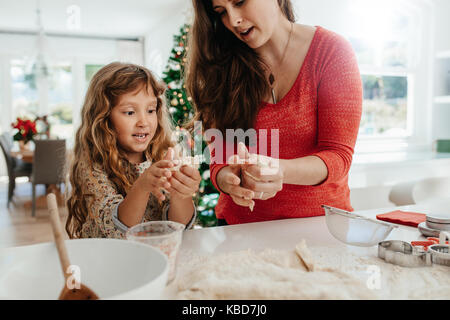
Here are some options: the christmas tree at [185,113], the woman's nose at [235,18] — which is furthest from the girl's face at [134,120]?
the christmas tree at [185,113]

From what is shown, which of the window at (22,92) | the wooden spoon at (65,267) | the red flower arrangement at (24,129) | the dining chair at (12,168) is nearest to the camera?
the wooden spoon at (65,267)

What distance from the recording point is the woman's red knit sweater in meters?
1.08

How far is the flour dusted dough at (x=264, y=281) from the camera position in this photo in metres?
0.56

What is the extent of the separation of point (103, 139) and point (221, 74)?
472 mm

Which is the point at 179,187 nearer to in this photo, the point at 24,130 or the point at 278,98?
the point at 278,98

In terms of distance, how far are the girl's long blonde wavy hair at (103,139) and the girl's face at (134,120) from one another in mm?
21

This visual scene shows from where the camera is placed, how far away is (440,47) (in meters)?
3.72

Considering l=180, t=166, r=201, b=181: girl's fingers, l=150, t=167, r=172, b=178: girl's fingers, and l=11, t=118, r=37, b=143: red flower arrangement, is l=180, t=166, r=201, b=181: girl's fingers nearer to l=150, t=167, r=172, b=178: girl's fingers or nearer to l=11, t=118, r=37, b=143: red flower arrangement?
l=150, t=167, r=172, b=178: girl's fingers

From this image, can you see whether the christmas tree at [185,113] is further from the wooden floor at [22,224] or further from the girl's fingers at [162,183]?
the girl's fingers at [162,183]

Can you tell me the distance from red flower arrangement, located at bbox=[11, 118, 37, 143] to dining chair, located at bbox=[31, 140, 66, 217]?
1.90ft

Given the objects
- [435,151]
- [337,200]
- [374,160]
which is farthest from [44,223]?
[435,151]
